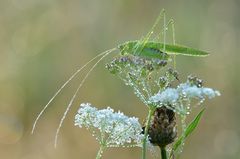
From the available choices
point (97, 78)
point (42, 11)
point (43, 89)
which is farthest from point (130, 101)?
point (42, 11)

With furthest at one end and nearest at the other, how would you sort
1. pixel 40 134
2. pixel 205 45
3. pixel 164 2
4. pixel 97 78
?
pixel 164 2
pixel 205 45
pixel 97 78
pixel 40 134

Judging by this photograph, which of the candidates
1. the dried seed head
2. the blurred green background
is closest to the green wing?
the dried seed head

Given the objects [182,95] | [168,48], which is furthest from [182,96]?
[168,48]

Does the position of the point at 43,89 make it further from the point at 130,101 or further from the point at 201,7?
the point at 201,7

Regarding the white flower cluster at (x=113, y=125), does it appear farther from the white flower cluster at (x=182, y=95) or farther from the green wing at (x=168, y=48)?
the green wing at (x=168, y=48)

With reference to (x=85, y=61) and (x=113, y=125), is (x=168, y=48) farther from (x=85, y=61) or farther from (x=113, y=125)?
(x=85, y=61)
